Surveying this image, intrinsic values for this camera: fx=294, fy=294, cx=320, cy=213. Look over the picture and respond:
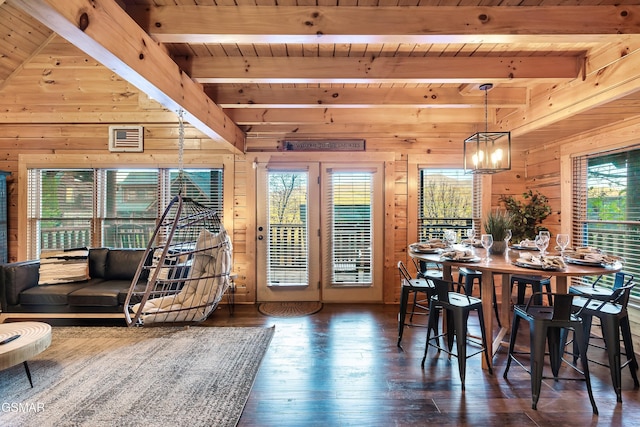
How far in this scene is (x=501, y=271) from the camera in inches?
87.4

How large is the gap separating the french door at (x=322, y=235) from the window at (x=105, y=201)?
2.89 ft

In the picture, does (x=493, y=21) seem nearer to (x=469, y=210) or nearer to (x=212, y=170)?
(x=469, y=210)

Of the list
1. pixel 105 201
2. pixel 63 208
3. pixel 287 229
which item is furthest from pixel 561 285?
pixel 63 208

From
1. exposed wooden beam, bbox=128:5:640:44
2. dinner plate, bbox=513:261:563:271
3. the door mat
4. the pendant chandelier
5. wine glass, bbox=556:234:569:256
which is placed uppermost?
exposed wooden beam, bbox=128:5:640:44

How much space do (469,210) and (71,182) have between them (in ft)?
19.2

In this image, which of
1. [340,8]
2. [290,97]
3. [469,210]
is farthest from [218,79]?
[469,210]

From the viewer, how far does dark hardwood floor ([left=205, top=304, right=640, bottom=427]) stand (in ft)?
6.44

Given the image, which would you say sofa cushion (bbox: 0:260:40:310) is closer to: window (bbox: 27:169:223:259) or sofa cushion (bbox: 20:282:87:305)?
sofa cushion (bbox: 20:282:87:305)

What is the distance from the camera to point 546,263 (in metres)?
2.20

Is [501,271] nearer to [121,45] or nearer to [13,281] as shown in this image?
[121,45]

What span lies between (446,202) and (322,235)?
1878mm

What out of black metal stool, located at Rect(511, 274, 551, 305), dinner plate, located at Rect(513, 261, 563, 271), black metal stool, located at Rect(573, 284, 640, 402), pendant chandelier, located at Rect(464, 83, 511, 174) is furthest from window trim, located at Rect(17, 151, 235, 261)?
black metal stool, located at Rect(573, 284, 640, 402)

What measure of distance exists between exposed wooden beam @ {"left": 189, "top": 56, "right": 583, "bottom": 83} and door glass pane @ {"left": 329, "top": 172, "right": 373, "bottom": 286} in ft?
6.21

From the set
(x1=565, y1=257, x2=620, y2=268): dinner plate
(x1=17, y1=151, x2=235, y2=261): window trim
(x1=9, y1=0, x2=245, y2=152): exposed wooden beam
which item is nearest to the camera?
(x1=9, y1=0, x2=245, y2=152): exposed wooden beam
